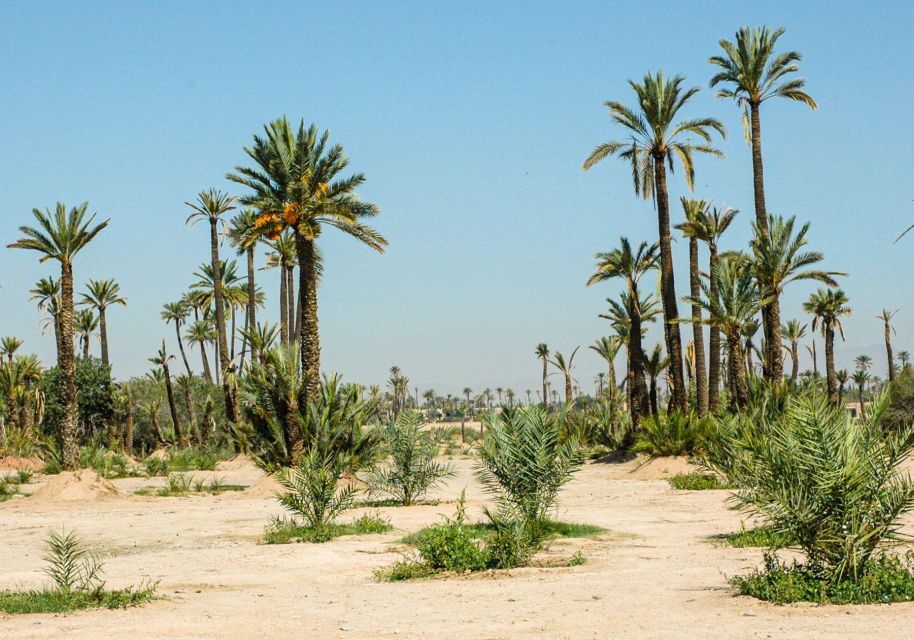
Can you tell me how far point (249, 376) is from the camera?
28812 mm

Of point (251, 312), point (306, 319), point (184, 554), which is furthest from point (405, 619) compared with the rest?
point (251, 312)

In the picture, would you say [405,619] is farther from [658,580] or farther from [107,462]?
[107,462]

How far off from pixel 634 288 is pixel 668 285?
5.57 m

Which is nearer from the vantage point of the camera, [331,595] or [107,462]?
[331,595]

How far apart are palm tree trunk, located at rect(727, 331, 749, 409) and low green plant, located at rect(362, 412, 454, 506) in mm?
15753

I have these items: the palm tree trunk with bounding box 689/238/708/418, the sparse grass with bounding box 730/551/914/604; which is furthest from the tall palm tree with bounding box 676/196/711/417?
the sparse grass with bounding box 730/551/914/604

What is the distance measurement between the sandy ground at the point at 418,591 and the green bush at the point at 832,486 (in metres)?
0.66

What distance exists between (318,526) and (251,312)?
37019 mm

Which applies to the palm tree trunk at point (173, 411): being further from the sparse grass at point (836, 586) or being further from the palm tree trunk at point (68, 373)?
the sparse grass at point (836, 586)

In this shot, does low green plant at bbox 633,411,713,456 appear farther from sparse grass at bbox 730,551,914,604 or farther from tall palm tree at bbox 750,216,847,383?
sparse grass at bbox 730,551,914,604

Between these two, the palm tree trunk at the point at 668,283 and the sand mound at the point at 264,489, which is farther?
the palm tree trunk at the point at 668,283

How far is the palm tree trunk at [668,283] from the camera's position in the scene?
3578 cm

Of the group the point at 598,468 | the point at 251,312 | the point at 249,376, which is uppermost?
the point at 251,312

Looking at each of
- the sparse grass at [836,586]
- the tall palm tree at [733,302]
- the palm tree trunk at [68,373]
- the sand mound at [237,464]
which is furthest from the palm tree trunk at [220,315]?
the sparse grass at [836,586]
